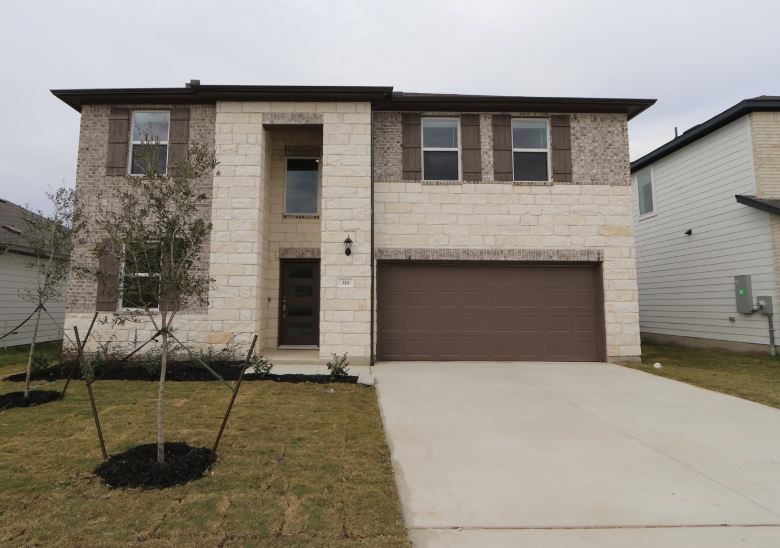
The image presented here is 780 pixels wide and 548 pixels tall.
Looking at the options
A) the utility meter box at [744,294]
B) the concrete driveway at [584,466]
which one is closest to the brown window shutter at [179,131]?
the concrete driveway at [584,466]

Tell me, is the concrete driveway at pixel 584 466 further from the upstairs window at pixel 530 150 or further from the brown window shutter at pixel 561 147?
the upstairs window at pixel 530 150

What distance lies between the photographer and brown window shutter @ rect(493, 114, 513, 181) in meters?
10.4

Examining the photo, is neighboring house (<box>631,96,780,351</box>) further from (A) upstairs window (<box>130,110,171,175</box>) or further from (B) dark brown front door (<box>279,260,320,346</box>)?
(A) upstairs window (<box>130,110,171,175</box>)

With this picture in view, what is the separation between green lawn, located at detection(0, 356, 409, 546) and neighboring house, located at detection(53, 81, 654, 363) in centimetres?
426

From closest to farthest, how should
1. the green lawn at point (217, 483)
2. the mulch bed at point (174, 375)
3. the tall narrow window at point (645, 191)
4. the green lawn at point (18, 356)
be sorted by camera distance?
1. the green lawn at point (217, 483)
2. the mulch bed at point (174, 375)
3. the green lawn at point (18, 356)
4. the tall narrow window at point (645, 191)

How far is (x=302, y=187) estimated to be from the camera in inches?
454

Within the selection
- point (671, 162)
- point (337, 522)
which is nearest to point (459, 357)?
point (337, 522)

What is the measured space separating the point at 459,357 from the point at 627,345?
3.94 metres

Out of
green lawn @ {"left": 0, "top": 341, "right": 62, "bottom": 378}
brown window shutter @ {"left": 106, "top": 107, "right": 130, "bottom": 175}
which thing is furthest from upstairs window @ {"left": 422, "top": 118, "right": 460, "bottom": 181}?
green lawn @ {"left": 0, "top": 341, "right": 62, "bottom": 378}

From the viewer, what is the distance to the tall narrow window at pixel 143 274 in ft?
12.8

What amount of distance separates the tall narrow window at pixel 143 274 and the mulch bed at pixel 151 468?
4.48ft

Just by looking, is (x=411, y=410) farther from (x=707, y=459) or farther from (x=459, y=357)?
(x=459, y=357)

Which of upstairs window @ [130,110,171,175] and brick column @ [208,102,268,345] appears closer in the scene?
brick column @ [208,102,268,345]

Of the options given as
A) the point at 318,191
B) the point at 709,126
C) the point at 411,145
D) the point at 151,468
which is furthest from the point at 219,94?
the point at 709,126
